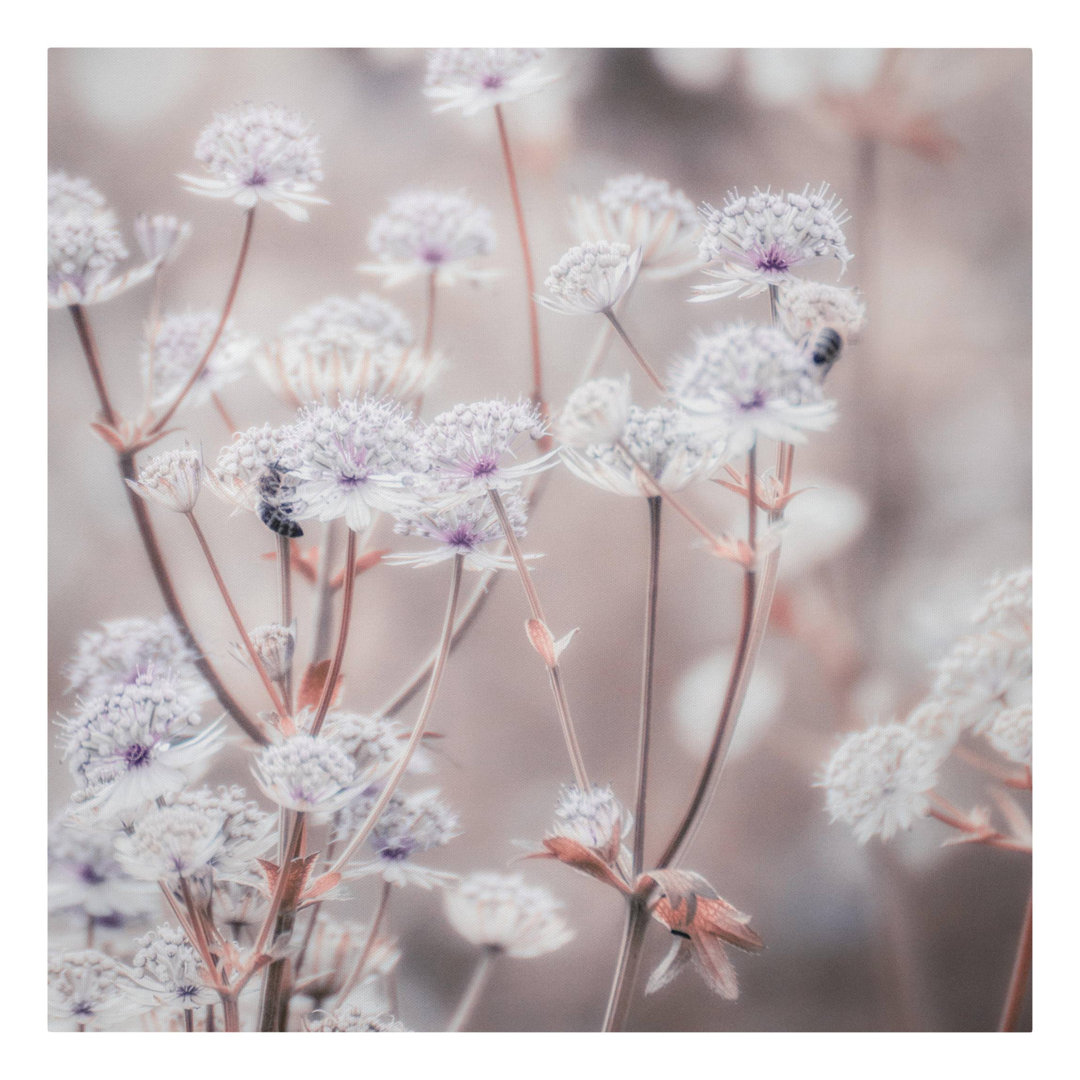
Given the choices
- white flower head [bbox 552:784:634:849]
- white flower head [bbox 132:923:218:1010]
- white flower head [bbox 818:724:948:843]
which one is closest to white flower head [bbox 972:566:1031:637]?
white flower head [bbox 818:724:948:843]

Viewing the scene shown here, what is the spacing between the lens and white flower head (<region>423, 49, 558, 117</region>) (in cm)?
128

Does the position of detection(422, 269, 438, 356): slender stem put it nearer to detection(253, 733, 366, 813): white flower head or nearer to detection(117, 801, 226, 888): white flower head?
detection(253, 733, 366, 813): white flower head

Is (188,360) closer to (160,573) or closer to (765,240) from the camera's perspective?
(160,573)

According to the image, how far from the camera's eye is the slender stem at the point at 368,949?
128cm

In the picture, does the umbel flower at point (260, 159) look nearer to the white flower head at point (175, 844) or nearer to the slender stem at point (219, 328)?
the slender stem at point (219, 328)

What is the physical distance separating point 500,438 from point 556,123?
0.43 metres

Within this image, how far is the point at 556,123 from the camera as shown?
1.29m

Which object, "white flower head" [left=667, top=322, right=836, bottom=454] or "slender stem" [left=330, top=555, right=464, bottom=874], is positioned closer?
"white flower head" [left=667, top=322, right=836, bottom=454]

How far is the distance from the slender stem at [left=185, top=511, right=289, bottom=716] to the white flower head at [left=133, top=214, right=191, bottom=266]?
0.34 m

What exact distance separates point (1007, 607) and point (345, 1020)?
1.01 m

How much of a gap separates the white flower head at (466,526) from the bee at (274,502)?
14 cm

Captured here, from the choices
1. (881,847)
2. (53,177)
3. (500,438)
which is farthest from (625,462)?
(53,177)

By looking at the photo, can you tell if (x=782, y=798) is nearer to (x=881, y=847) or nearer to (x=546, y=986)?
(x=881, y=847)

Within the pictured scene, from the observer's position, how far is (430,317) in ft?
4.21
